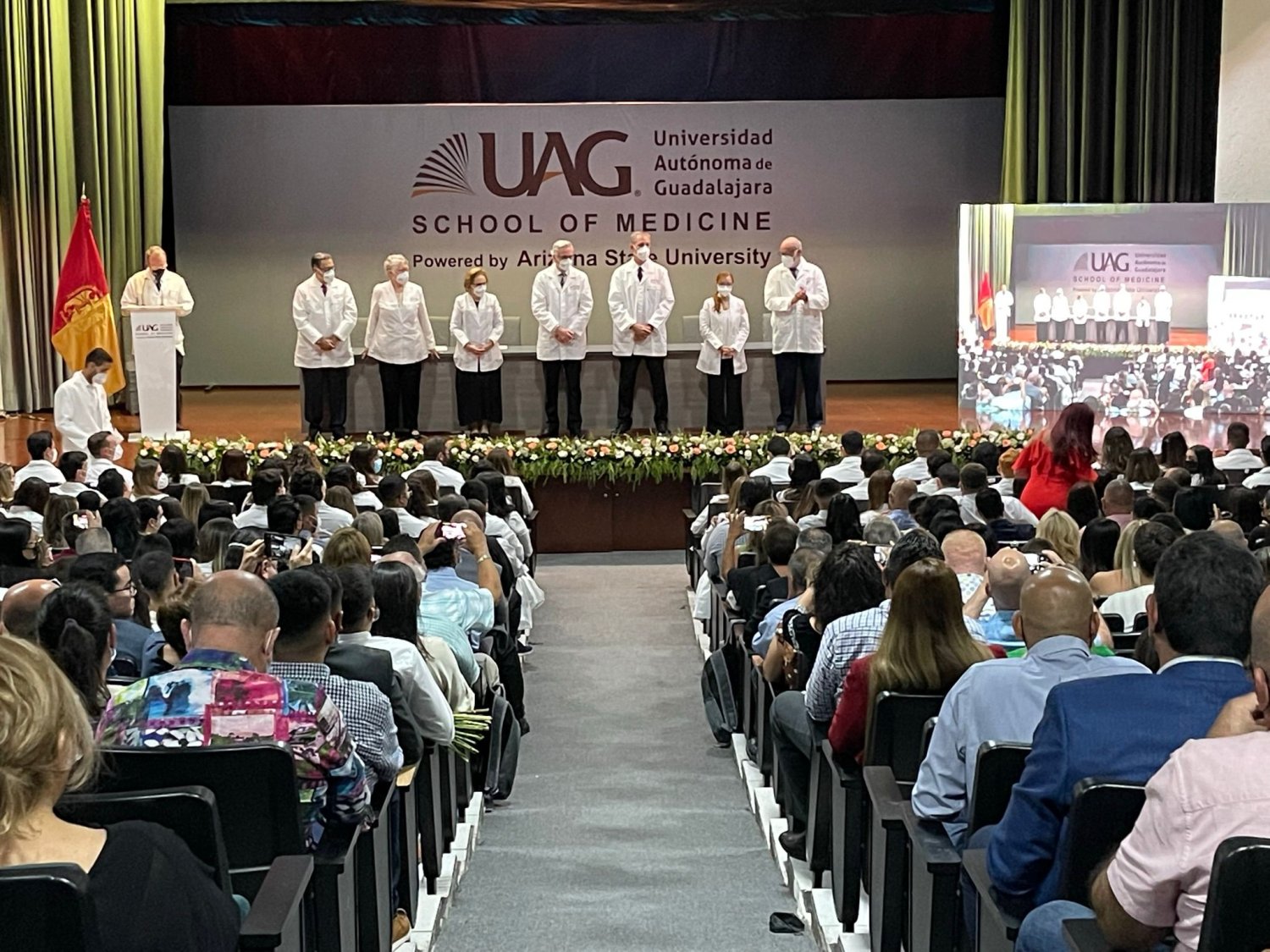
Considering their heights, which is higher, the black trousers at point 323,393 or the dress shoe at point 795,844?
the black trousers at point 323,393

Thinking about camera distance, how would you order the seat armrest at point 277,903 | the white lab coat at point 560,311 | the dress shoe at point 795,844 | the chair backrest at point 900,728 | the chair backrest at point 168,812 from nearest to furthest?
the chair backrest at point 168,812
the seat armrest at point 277,903
the chair backrest at point 900,728
the dress shoe at point 795,844
the white lab coat at point 560,311

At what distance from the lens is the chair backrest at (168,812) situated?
232 cm

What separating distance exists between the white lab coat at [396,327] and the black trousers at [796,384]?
2325 mm

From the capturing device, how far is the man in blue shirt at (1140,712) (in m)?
2.37

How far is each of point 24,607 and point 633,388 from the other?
766 centimetres

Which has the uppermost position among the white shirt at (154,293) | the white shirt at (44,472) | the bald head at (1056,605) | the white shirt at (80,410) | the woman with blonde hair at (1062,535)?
the white shirt at (154,293)

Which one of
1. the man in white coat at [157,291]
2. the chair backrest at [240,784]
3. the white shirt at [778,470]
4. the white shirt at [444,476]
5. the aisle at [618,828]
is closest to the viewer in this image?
the chair backrest at [240,784]

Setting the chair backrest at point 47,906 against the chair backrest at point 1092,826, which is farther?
the chair backrest at point 1092,826

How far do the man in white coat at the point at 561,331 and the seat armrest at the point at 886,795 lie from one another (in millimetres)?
7612

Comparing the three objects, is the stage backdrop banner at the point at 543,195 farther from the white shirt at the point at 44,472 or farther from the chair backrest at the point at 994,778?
the chair backrest at the point at 994,778

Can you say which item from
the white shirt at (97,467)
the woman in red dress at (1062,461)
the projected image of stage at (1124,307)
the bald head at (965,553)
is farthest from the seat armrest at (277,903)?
the projected image of stage at (1124,307)

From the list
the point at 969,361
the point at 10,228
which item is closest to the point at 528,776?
the point at 969,361

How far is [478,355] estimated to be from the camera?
35.9ft

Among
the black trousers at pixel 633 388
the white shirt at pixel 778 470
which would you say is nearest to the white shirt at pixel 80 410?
the black trousers at pixel 633 388
